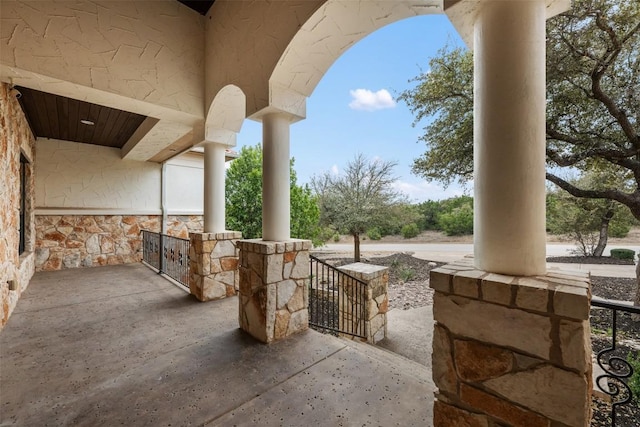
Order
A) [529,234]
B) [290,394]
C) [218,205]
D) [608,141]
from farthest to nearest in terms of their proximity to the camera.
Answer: [608,141]
[218,205]
[290,394]
[529,234]

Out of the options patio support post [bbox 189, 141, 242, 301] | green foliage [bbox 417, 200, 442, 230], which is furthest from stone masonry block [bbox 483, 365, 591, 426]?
green foliage [bbox 417, 200, 442, 230]

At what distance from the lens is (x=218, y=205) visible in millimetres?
3850

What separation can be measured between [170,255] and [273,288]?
3.72 meters

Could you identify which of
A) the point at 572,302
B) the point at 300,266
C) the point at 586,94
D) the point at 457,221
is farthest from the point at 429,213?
the point at 572,302

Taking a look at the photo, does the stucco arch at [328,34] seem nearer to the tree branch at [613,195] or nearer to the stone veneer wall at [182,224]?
the tree branch at [613,195]

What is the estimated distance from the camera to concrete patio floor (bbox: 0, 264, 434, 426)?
1647 millimetres

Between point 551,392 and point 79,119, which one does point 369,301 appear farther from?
point 79,119

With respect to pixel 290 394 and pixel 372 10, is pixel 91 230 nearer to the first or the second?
pixel 290 394

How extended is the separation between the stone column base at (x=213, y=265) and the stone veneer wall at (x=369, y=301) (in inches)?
73.5

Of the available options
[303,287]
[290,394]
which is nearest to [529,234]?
[290,394]

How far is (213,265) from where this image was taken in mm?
3795

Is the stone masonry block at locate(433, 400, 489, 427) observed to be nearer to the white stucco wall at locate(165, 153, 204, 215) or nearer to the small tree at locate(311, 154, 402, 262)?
the white stucco wall at locate(165, 153, 204, 215)

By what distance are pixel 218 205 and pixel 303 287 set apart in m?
1.88

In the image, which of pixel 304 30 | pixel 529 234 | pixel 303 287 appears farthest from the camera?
pixel 303 287
